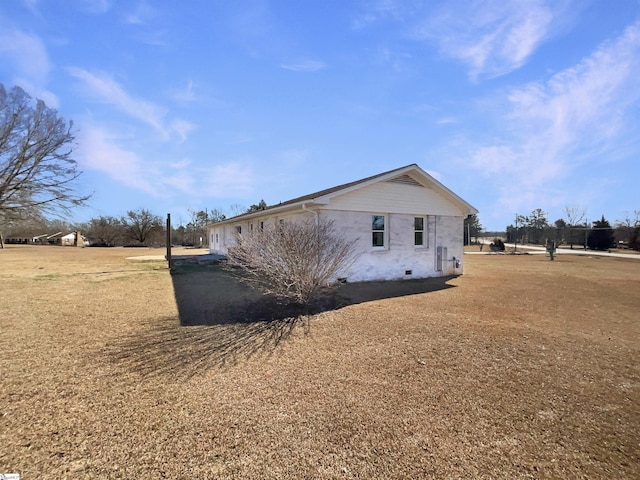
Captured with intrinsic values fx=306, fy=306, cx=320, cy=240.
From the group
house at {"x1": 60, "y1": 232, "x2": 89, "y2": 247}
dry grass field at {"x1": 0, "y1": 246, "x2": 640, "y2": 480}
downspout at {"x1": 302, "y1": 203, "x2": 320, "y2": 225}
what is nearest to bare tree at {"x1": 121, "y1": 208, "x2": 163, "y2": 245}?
house at {"x1": 60, "y1": 232, "x2": 89, "y2": 247}

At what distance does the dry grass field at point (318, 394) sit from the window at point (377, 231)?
4373 millimetres

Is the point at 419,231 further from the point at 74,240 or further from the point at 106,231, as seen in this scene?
the point at 74,240

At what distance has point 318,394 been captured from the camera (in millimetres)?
3406

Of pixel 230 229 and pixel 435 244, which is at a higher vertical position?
pixel 230 229

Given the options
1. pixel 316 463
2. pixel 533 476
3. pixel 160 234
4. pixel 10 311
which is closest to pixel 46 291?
pixel 10 311

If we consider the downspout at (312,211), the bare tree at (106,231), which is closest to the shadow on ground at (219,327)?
the downspout at (312,211)

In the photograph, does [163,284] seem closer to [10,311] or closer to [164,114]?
[10,311]

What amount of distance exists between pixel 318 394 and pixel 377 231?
8.24 metres

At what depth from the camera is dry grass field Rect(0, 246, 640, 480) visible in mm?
2422

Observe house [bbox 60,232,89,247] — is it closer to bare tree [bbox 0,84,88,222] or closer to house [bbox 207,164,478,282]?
bare tree [bbox 0,84,88,222]

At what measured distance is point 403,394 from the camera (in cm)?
344

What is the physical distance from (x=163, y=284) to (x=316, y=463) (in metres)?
9.83

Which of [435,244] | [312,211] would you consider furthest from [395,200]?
[312,211]

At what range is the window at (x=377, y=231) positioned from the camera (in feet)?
36.2
